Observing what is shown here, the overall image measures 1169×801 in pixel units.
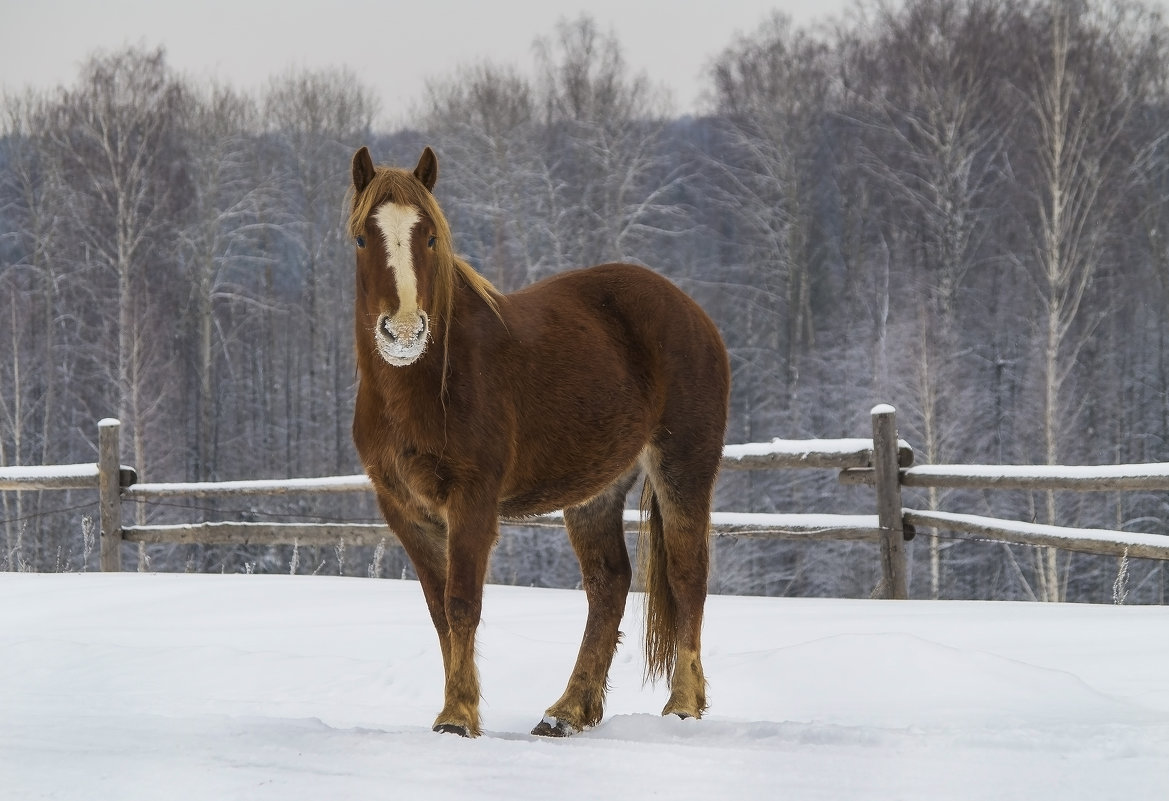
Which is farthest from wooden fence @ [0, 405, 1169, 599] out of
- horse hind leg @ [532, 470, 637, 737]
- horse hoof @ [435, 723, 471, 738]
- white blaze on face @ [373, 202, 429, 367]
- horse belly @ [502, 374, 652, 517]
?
white blaze on face @ [373, 202, 429, 367]

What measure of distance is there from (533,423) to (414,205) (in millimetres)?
775

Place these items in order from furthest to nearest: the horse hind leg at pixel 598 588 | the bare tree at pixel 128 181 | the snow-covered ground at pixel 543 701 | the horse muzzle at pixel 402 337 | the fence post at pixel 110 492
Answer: the bare tree at pixel 128 181 < the fence post at pixel 110 492 < the horse hind leg at pixel 598 588 < the horse muzzle at pixel 402 337 < the snow-covered ground at pixel 543 701

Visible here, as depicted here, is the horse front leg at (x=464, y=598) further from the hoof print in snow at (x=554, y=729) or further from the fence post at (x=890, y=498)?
the fence post at (x=890, y=498)

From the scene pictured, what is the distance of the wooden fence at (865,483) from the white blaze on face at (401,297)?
156 inches

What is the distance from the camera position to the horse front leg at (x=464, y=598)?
2986mm

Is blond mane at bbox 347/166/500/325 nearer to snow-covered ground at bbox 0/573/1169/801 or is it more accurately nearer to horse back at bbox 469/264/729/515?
horse back at bbox 469/264/729/515

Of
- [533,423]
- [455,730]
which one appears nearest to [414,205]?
[533,423]

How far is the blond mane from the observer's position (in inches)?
118

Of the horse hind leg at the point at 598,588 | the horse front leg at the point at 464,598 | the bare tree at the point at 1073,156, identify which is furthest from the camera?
the bare tree at the point at 1073,156

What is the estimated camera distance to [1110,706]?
10.9 feet

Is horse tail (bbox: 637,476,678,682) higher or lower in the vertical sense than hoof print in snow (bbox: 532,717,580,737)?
higher

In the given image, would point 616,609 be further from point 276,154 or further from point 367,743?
point 276,154

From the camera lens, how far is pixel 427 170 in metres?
3.24

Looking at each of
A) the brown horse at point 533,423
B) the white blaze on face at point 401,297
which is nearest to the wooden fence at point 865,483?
the brown horse at point 533,423
